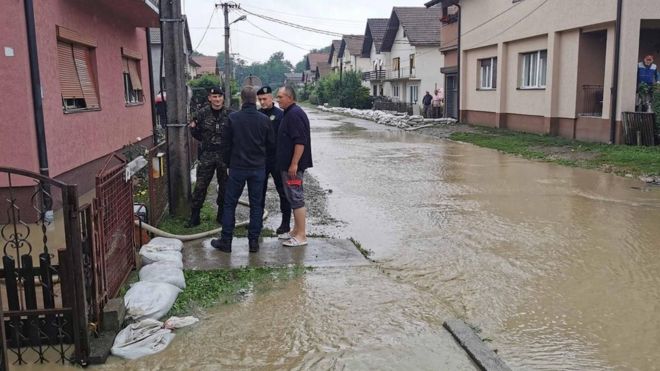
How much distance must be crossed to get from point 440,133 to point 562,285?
19137 mm

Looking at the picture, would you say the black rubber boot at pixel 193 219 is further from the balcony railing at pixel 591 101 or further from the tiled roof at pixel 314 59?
the tiled roof at pixel 314 59

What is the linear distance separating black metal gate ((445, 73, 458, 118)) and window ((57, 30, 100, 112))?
22896 mm

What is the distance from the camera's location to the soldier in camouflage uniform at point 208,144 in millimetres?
7371

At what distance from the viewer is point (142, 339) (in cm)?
426

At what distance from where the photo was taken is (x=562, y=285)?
562 cm

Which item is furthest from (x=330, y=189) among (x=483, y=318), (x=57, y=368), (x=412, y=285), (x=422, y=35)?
(x=422, y=35)

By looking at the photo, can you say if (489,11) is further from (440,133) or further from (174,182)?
(174,182)

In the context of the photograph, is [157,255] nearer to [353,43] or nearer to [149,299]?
[149,299]

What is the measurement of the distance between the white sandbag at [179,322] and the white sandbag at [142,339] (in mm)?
53

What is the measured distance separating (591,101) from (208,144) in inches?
573

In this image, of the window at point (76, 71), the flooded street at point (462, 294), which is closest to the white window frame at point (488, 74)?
the flooded street at point (462, 294)

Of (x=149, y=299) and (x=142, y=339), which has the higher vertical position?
(x=149, y=299)

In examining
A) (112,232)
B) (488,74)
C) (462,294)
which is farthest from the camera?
(488,74)

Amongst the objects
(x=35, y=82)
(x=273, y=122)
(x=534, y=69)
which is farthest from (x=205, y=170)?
(x=534, y=69)
